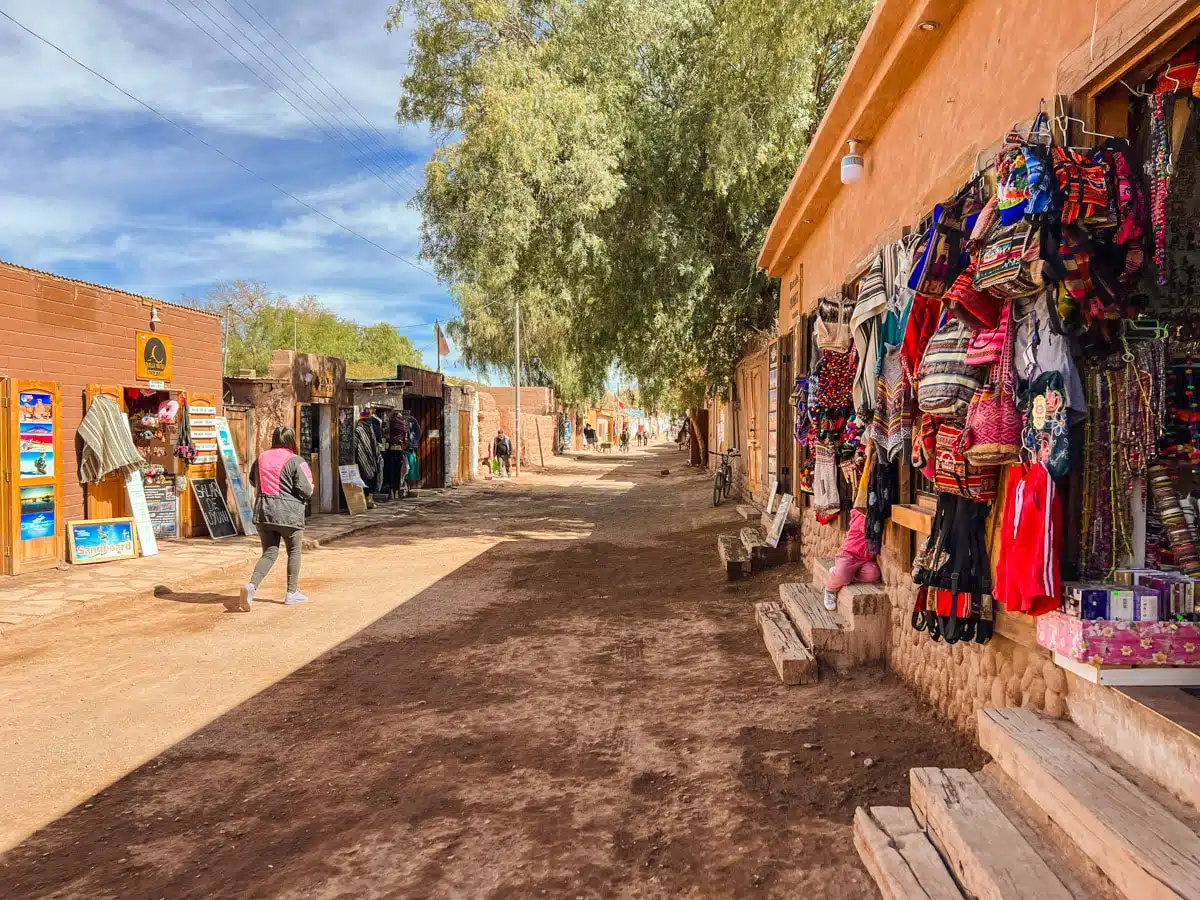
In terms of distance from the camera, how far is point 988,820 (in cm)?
243

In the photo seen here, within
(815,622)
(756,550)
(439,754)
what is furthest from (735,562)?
(439,754)

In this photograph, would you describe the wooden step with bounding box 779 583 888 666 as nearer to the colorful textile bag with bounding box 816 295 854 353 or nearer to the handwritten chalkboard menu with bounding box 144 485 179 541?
the colorful textile bag with bounding box 816 295 854 353

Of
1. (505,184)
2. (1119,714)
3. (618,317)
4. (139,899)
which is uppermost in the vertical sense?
(505,184)

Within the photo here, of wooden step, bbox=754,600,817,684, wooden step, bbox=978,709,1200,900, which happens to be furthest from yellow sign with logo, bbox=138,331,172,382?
wooden step, bbox=978,709,1200,900

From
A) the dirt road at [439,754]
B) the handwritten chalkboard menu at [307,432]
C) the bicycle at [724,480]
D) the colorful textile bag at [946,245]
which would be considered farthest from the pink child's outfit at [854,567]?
the handwritten chalkboard menu at [307,432]

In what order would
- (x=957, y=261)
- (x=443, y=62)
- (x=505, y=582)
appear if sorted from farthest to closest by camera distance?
(x=443, y=62), (x=505, y=582), (x=957, y=261)

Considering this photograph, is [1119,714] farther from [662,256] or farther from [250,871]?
[662,256]

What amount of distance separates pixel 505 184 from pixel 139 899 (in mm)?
10820

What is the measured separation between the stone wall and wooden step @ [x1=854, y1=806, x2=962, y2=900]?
26.7 inches

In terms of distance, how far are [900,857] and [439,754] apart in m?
2.25

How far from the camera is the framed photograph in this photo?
9250 millimetres

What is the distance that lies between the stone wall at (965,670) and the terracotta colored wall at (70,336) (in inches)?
363

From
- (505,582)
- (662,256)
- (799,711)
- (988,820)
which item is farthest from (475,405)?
(988,820)

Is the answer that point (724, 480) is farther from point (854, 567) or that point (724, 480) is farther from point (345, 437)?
point (854, 567)
